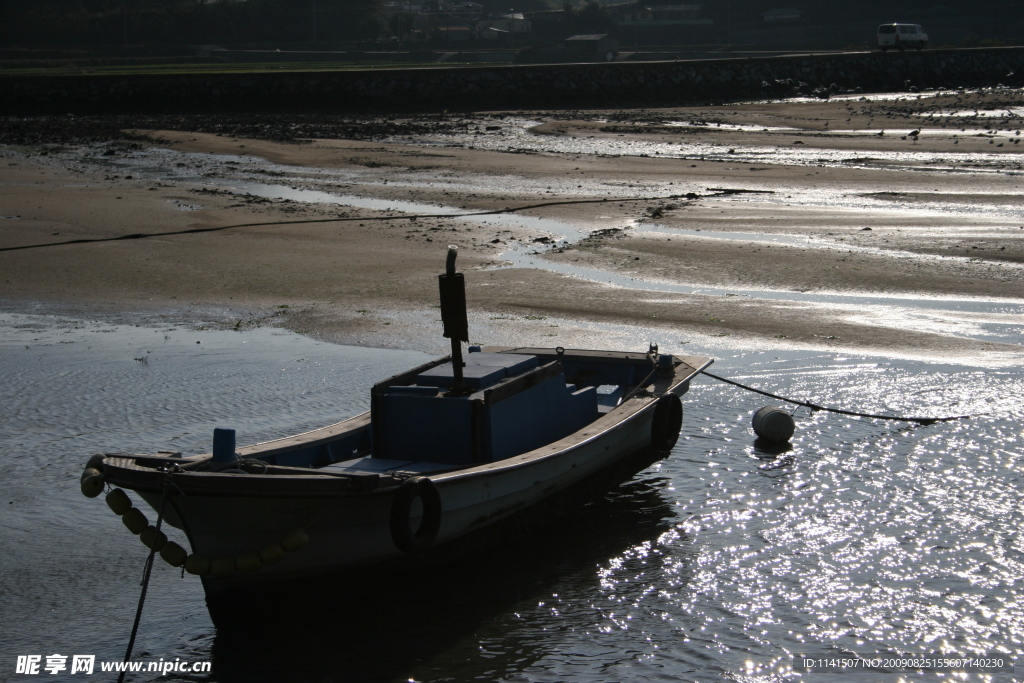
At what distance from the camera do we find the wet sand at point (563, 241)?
11266 millimetres

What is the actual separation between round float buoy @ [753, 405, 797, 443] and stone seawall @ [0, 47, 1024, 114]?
3264 centimetres

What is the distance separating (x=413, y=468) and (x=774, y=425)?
3.05 meters

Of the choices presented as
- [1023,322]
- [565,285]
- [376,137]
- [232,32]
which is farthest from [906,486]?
[232,32]

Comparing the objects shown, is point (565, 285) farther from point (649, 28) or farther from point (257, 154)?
point (649, 28)

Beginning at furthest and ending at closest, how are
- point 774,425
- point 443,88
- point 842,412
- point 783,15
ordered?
point 783,15, point 443,88, point 842,412, point 774,425

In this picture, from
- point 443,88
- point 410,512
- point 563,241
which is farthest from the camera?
point 443,88

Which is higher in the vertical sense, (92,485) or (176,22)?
(176,22)

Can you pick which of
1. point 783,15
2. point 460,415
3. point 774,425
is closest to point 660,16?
point 783,15

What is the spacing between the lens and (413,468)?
239 inches

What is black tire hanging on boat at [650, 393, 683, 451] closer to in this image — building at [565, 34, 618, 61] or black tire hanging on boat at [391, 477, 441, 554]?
black tire hanging on boat at [391, 477, 441, 554]

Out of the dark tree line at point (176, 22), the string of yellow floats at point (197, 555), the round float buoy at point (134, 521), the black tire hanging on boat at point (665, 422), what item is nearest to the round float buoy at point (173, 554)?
the string of yellow floats at point (197, 555)

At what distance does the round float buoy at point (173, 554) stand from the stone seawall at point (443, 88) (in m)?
35.1

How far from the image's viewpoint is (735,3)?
3287 inches

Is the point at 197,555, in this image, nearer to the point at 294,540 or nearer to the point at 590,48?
the point at 294,540
